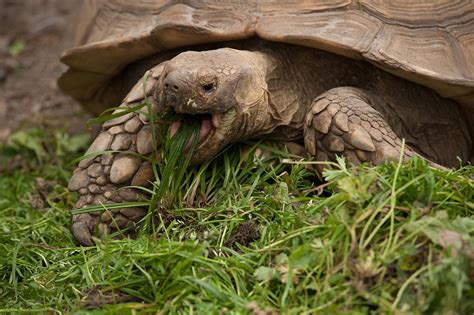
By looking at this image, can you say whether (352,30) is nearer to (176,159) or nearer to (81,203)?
(176,159)

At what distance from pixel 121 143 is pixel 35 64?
3660 millimetres

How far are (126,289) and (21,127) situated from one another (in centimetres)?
319

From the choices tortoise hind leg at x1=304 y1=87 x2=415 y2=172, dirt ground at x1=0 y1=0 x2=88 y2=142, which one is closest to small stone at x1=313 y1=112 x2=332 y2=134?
tortoise hind leg at x1=304 y1=87 x2=415 y2=172

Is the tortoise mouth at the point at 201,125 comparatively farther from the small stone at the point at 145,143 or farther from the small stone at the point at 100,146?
the small stone at the point at 100,146

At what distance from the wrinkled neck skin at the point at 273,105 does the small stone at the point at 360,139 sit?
0.46 metres

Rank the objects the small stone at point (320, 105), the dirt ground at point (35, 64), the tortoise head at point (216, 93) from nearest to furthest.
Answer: the tortoise head at point (216, 93), the small stone at point (320, 105), the dirt ground at point (35, 64)

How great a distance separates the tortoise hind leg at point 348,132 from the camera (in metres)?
3.55

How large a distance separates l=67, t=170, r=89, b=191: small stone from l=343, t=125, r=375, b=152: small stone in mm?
1313

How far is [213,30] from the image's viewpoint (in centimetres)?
395

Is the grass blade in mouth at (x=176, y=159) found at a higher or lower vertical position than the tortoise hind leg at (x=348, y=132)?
lower

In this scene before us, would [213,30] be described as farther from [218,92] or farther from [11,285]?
[11,285]

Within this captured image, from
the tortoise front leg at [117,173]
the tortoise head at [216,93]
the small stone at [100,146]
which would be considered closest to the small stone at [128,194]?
the tortoise front leg at [117,173]

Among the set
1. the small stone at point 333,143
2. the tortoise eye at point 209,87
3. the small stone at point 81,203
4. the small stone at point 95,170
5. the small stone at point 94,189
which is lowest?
the small stone at point 81,203

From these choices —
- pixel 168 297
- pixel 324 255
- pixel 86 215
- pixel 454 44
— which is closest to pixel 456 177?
pixel 324 255
